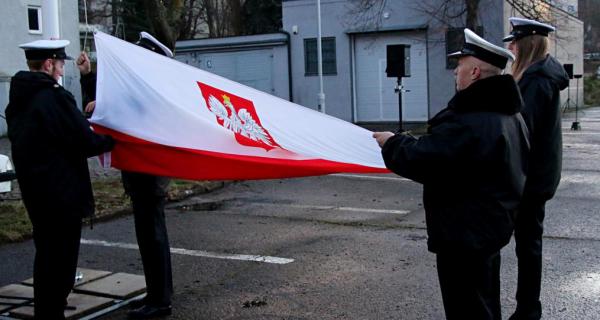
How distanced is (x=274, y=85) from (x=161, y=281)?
23579mm

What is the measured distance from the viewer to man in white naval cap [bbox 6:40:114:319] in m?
4.60

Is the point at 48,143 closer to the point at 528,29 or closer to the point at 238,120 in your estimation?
the point at 238,120

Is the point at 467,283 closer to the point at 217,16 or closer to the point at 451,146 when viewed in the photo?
the point at 451,146

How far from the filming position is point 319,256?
7438mm

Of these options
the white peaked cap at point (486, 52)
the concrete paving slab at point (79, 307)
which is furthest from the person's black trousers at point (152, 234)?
the white peaked cap at point (486, 52)

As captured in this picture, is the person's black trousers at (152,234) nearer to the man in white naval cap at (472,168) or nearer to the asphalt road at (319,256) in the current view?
the asphalt road at (319,256)

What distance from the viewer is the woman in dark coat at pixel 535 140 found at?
477 centimetres

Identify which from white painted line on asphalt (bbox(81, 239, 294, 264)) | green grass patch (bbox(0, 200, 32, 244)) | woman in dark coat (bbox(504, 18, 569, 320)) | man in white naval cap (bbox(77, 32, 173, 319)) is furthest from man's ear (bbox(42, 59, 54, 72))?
green grass patch (bbox(0, 200, 32, 244))

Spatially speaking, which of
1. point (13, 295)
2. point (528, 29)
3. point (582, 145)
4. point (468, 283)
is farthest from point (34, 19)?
point (468, 283)

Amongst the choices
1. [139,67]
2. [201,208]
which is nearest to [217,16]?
[201,208]

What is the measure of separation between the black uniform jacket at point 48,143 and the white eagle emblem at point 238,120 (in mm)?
959

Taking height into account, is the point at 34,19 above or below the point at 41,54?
above

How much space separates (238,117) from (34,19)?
29.6m

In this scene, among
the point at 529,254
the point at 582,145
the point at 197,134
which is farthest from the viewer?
the point at 582,145
